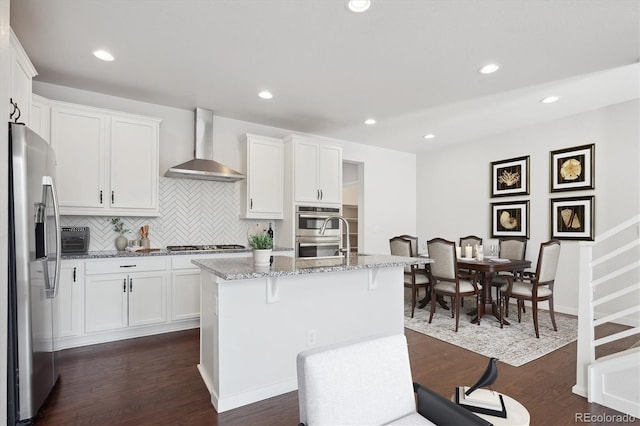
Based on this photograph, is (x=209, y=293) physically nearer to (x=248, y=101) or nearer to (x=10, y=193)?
(x=10, y=193)

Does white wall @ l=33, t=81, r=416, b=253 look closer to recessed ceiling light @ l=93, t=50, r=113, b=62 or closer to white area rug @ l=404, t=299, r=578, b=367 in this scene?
recessed ceiling light @ l=93, t=50, r=113, b=62

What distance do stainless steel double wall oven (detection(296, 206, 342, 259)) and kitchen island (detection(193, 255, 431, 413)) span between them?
1851 mm

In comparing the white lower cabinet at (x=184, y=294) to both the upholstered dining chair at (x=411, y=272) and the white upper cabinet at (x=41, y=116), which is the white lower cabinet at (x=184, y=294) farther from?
the upholstered dining chair at (x=411, y=272)

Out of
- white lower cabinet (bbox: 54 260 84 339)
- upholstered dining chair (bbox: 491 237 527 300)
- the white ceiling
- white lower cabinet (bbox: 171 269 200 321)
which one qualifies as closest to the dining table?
upholstered dining chair (bbox: 491 237 527 300)

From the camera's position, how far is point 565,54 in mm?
2887

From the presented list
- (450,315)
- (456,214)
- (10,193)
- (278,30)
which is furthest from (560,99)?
(10,193)

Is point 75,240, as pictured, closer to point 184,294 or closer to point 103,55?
point 184,294

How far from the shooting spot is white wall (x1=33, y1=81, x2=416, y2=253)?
3994 millimetres

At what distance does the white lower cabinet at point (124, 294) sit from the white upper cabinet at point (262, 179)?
4.43ft

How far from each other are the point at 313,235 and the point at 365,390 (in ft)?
11.3

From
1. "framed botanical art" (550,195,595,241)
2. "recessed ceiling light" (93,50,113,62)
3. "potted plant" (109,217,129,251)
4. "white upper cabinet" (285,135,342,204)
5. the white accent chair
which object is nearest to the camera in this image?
the white accent chair

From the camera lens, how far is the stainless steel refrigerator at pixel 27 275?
1.97m

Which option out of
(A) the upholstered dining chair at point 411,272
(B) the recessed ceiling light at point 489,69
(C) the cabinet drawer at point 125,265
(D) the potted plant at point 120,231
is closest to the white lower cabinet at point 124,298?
(C) the cabinet drawer at point 125,265

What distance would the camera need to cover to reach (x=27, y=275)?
203 cm
